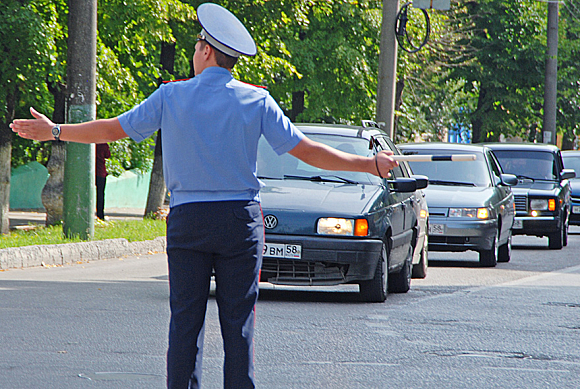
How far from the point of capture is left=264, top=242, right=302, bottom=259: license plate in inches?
328

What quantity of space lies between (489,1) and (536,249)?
61.7 feet

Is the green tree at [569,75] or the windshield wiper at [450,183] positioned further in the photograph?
the green tree at [569,75]

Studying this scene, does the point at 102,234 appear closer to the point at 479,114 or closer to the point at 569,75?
the point at 479,114

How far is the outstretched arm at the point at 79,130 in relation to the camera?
3965 mm

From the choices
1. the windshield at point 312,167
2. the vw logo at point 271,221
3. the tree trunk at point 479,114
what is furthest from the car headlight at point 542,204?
the tree trunk at point 479,114

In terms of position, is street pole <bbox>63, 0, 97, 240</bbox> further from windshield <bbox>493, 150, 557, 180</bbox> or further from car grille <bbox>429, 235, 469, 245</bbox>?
windshield <bbox>493, 150, 557, 180</bbox>

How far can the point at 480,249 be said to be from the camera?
12773mm

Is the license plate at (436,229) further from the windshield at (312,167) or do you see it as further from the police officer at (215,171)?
the police officer at (215,171)

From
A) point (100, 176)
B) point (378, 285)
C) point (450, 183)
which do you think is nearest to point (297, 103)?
point (100, 176)

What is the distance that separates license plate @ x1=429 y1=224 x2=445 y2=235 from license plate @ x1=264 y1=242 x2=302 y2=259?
463 cm

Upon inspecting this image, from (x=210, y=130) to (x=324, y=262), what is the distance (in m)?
4.67

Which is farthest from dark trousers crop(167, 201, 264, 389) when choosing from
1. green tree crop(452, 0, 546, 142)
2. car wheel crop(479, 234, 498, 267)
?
green tree crop(452, 0, 546, 142)

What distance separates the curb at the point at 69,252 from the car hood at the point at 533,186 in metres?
6.67

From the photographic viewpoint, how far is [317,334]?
6.98 meters
